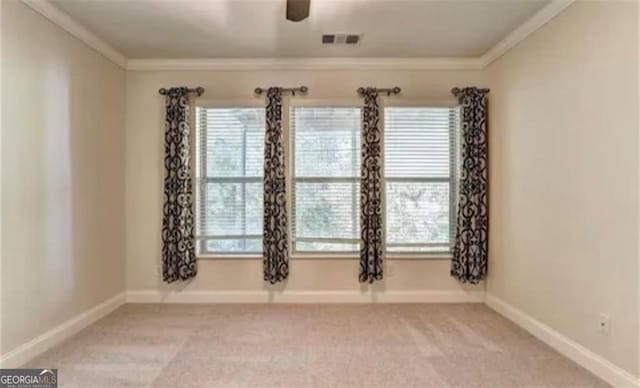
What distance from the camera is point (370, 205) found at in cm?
452

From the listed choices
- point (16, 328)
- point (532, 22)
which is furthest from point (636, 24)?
point (16, 328)

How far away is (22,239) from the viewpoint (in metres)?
3.04

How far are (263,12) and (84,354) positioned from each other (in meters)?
2.94

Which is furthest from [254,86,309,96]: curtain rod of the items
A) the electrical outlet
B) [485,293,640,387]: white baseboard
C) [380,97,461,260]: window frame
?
the electrical outlet

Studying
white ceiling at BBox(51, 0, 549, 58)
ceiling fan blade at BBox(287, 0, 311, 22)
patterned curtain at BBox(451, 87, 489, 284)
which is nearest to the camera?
ceiling fan blade at BBox(287, 0, 311, 22)

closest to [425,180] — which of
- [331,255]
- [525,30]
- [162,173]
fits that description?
[331,255]

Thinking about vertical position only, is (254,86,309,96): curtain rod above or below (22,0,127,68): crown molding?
below

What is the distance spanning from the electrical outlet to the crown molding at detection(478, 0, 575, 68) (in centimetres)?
219

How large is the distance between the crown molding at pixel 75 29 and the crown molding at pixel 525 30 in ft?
12.3

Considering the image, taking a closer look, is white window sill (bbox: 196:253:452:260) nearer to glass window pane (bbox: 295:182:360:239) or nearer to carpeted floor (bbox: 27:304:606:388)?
glass window pane (bbox: 295:182:360:239)

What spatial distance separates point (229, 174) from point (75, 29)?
1914 millimetres

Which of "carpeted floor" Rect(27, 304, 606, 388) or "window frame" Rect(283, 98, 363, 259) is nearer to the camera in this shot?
"carpeted floor" Rect(27, 304, 606, 388)

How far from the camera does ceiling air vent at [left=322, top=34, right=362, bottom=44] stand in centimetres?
395

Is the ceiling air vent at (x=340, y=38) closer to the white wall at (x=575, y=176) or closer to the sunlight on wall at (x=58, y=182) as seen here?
the white wall at (x=575, y=176)
